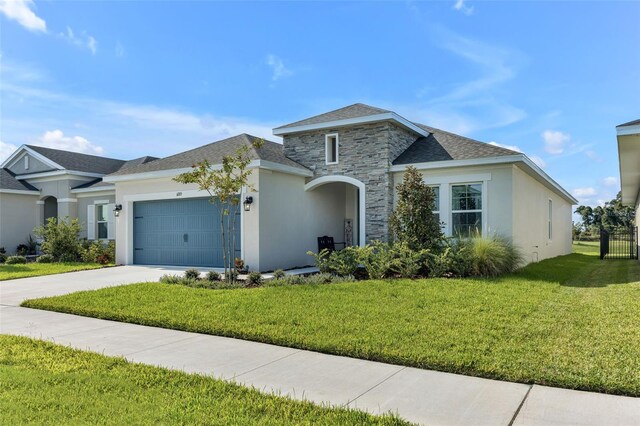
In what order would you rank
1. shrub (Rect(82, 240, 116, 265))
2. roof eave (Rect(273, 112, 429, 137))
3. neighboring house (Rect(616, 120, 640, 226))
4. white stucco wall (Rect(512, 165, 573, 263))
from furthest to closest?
shrub (Rect(82, 240, 116, 265)) < roof eave (Rect(273, 112, 429, 137)) < white stucco wall (Rect(512, 165, 573, 263)) < neighboring house (Rect(616, 120, 640, 226))

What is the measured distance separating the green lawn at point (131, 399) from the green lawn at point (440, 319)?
169cm

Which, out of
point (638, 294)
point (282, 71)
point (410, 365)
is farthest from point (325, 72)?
point (410, 365)

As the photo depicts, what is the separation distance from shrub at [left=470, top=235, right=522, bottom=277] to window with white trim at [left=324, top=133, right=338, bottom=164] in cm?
581

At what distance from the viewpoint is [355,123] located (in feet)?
47.9

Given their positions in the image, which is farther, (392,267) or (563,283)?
(392,267)

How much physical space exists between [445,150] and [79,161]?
2017 cm

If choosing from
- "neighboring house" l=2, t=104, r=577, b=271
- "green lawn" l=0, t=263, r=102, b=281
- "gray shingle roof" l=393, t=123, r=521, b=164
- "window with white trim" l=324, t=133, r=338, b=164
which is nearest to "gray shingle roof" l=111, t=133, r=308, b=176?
"neighboring house" l=2, t=104, r=577, b=271

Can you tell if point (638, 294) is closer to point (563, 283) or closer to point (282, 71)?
point (563, 283)

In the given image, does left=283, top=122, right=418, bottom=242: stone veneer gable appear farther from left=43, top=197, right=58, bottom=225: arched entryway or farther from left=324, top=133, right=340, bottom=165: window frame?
left=43, top=197, right=58, bottom=225: arched entryway

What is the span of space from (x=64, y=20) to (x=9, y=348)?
7096mm

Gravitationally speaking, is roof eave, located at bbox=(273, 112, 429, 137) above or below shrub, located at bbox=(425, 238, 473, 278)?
above

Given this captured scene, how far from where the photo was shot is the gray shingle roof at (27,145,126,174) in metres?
23.2

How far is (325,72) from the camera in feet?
50.0

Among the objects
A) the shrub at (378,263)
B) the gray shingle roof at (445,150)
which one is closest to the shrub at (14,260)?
the shrub at (378,263)
